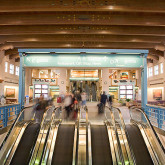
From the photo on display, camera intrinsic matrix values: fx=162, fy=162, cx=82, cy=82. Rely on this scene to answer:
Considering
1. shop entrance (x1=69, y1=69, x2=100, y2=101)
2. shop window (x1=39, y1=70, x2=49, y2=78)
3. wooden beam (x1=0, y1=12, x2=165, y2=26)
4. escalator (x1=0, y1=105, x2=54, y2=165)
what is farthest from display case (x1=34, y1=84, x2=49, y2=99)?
escalator (x1=0, y1=105, x2=54, y2=165)

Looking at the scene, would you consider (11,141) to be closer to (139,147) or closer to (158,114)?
(139,147)

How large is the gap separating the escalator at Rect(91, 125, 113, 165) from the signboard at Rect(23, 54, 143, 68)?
338cm

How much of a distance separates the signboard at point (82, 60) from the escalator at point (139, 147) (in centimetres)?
349

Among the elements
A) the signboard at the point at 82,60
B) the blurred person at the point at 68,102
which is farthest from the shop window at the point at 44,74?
the blurred person at the point at 68,102

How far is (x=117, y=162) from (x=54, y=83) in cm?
1491

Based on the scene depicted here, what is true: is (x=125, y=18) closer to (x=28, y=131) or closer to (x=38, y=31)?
(x=38, y=31)

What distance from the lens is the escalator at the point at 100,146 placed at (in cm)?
482

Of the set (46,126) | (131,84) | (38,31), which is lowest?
(46,126)

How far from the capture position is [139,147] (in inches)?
205

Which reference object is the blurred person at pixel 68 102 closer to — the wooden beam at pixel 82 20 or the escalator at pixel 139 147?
the escalator at pixel 139 147

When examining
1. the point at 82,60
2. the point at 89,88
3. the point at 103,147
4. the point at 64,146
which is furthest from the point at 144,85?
the point at 89,88

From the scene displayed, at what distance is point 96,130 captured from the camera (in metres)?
6.01

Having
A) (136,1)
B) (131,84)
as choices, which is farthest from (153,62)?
(136,1)

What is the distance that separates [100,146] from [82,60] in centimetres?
443
